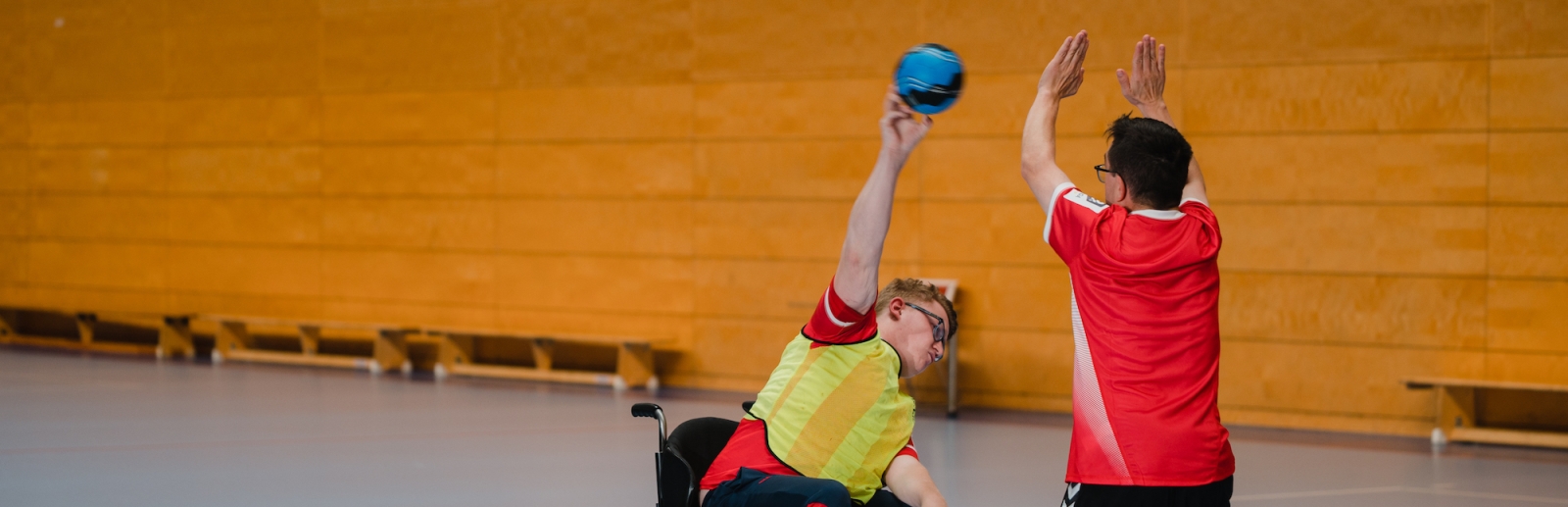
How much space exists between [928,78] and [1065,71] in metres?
0.24

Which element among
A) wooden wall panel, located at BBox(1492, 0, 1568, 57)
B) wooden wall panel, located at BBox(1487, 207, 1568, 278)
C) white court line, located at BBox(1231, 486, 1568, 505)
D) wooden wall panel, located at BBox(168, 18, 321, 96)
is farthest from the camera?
wooden wall panel, located at BBox(168, 18, 321, 96)

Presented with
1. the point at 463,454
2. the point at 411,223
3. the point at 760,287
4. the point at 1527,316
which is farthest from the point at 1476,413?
the point at 411,223

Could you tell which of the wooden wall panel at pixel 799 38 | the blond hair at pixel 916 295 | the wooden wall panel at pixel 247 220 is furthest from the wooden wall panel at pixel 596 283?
the blond hair at pixel 916 295

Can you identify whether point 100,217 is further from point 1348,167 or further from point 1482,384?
point 1482,384

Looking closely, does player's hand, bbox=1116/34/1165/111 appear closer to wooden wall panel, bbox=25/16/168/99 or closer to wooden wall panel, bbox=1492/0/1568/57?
wooden wall panel, bbox=1492/0/1568/57

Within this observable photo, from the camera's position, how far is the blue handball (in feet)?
7.71

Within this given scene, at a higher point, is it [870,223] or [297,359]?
[870,223]

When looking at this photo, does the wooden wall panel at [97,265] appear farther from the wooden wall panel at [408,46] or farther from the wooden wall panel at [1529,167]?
the wooden wall panel at [1529,167]

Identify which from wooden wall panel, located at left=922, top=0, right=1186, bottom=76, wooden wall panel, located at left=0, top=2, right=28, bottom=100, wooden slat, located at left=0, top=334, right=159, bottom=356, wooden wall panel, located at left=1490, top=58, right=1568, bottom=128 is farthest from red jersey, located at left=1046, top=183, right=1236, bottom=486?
wooden wall panel, located at left=0, top=2, right=28, bottom=100

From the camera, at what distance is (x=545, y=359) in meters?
8.64

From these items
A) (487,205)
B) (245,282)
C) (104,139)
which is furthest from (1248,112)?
(104,139)

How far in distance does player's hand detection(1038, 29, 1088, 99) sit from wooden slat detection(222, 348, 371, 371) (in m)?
7.60

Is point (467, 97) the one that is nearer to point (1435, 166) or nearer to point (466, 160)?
point (466, 160)

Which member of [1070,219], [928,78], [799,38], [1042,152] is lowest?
[1070,219]
